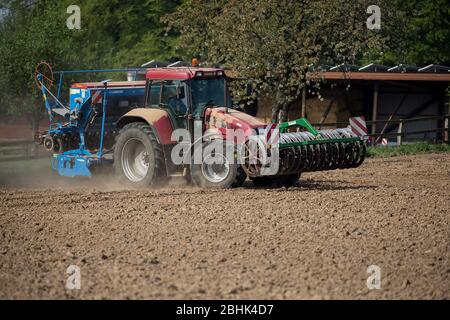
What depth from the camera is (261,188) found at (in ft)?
48.5

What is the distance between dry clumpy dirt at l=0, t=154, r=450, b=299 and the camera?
303 inches

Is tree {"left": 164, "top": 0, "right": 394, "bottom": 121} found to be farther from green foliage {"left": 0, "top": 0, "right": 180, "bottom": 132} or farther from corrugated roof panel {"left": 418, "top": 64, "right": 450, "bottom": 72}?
green foliage {"left": 0, "top": 0, "right": 180, "bottom": 132}

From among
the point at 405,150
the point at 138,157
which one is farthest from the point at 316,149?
the point at 405,150

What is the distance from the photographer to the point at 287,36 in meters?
21.3

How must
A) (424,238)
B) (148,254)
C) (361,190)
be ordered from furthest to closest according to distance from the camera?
(361,190)
(424,238)
(148,254)

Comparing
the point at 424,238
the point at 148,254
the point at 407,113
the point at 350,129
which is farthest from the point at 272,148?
the point at 407,113

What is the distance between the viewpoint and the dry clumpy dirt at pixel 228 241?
7.70 meters

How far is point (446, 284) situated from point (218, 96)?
7366mm

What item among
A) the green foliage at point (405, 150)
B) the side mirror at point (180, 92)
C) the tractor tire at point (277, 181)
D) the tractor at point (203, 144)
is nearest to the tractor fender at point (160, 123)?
the tractor at point (203, 144)

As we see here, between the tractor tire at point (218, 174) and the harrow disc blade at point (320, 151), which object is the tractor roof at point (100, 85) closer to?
the tractor tire at point (218, 174)

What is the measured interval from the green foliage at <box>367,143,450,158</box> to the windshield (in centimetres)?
890

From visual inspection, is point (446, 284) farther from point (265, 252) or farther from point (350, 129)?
point (350, 129)
